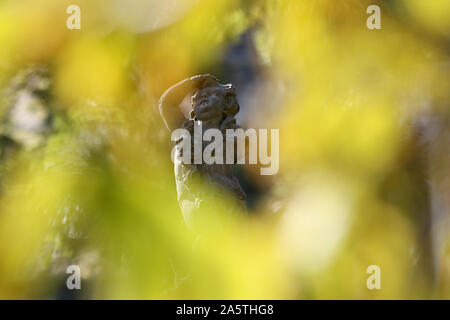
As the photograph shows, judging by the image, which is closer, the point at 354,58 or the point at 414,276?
the point at 414,276

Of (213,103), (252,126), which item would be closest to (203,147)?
(213,103)

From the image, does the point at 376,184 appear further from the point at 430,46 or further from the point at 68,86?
the point at 68,86

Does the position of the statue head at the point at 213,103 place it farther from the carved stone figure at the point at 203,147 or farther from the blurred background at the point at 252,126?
the blurred background at the point at 252,126

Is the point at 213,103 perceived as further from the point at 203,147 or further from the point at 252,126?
the point at 252,126

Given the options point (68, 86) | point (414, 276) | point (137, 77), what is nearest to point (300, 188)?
point (414, 276)

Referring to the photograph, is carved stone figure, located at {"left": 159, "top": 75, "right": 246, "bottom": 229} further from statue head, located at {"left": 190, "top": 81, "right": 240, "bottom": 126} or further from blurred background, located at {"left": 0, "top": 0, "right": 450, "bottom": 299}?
blurred background, located at {"left": 0, "top": 0, "right": 450, "bottom": 299}

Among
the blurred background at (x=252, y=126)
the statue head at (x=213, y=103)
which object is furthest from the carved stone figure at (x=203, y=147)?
the blurred background at (x=252, y=126)
